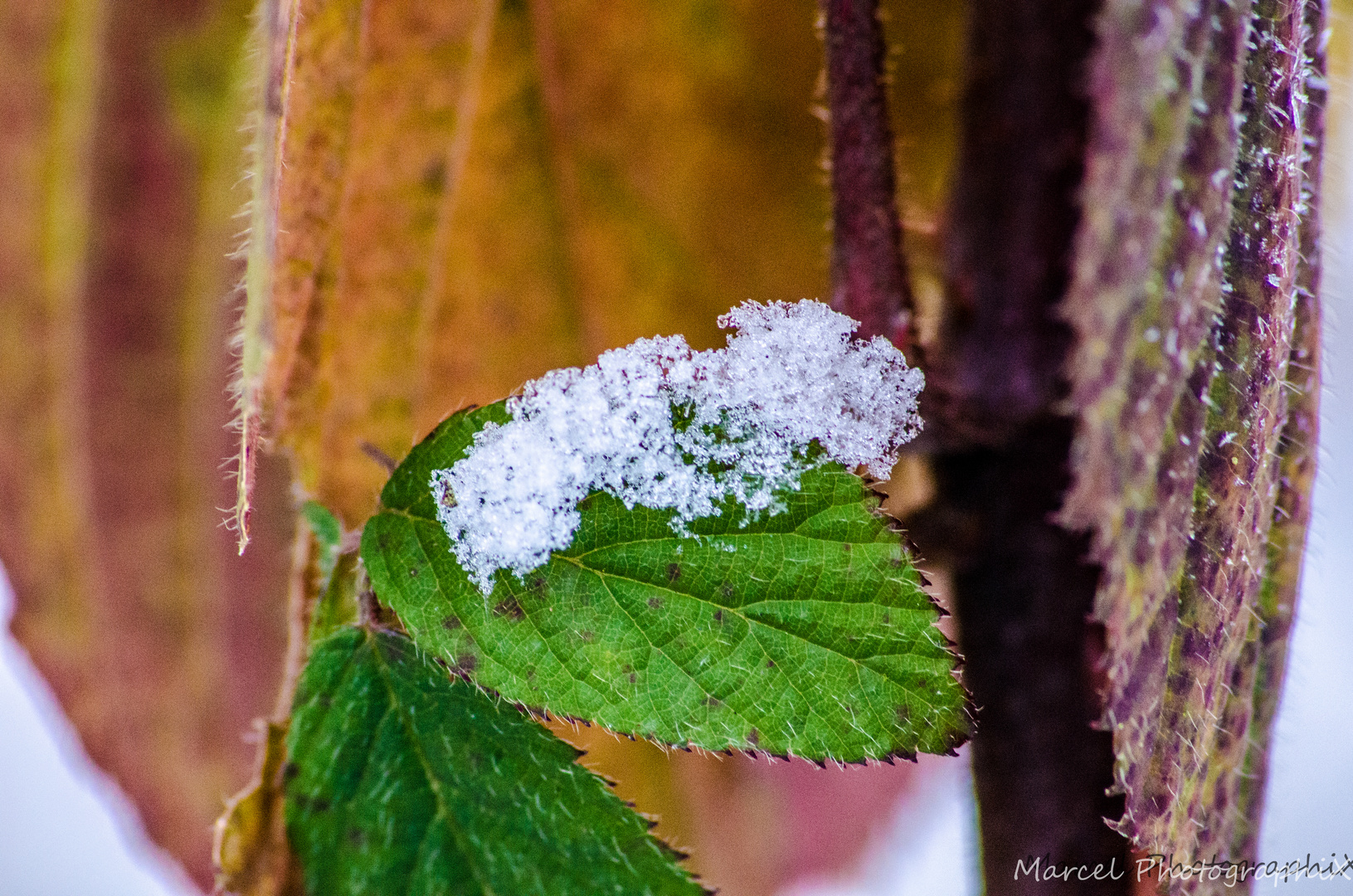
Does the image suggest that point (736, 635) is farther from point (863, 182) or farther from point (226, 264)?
point (226, 264)

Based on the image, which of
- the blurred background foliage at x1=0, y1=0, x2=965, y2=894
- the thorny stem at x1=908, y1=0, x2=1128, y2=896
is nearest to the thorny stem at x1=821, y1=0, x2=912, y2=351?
the thorny stem at x1=908, y1=0, x2=1128, y2=896

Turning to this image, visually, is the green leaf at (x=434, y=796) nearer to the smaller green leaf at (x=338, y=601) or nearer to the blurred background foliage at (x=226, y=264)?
the smaller green leaf at (x=338, y=601)

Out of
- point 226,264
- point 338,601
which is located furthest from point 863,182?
point 226,264

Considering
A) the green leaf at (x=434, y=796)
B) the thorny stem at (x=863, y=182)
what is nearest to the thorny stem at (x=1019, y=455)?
the thorny stem at (x=863, y=182)

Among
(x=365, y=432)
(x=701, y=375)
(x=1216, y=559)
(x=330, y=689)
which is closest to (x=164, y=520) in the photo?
(x=365, y=432)

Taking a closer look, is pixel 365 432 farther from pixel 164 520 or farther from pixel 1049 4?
pixel 1049 4
